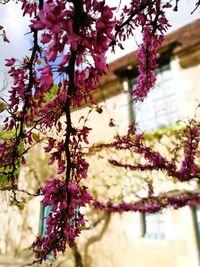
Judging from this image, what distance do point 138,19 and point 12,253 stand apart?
11370 millimetres

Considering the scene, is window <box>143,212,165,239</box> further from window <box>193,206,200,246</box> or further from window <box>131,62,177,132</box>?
window <box>131,62,177,132</box>

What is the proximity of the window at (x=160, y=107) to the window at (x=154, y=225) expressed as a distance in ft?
8.38

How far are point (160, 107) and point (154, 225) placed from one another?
352 cm

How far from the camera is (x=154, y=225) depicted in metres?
8.11

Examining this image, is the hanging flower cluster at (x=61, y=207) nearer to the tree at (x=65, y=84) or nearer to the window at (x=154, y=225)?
the tree at (x=65, y=84)

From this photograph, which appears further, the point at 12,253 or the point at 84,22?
the point at 12,253

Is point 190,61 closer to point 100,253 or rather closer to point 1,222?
point 100,253

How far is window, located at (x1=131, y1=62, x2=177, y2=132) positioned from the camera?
879 centimetres

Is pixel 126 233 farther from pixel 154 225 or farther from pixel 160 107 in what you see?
pixel 160 107

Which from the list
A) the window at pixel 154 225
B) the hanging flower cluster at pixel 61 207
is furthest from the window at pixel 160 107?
the hanging flower cluster at pixel 61 207

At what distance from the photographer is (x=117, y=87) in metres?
10.1

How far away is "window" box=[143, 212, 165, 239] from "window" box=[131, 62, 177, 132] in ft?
8.38

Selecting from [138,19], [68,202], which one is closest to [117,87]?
[138,19]

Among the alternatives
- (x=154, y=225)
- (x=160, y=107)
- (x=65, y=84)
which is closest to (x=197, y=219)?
(x=154, y=225)
